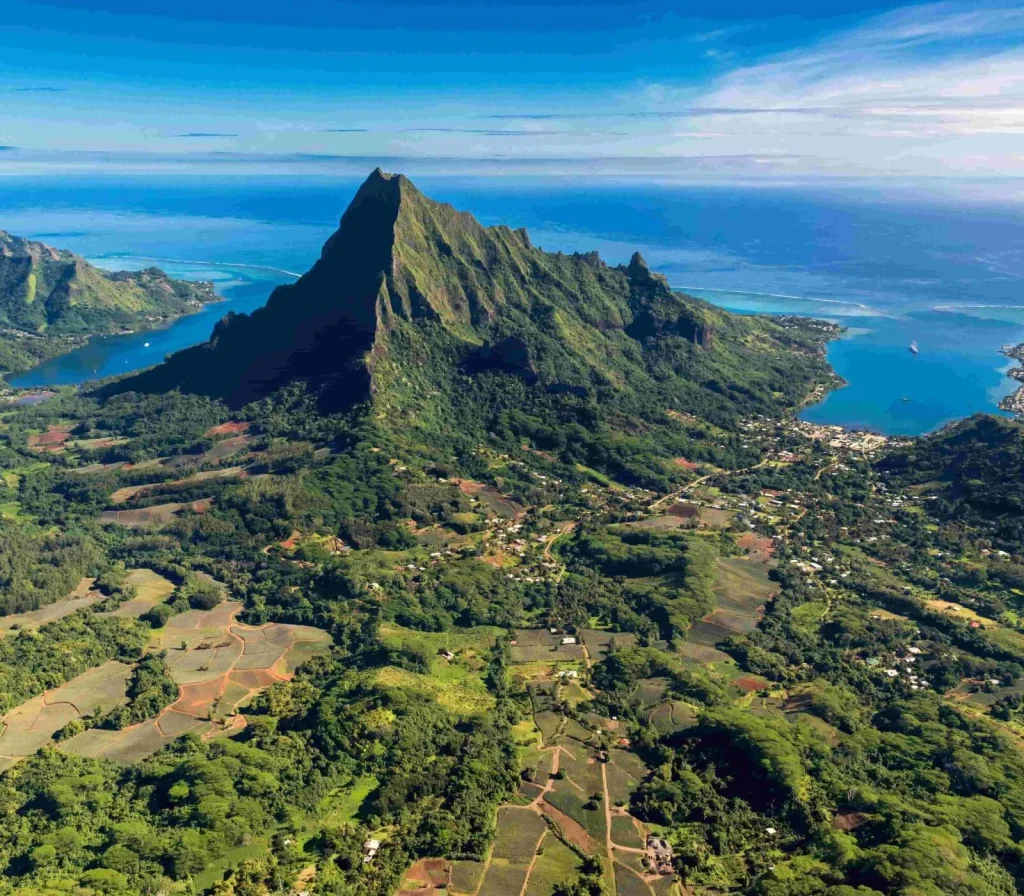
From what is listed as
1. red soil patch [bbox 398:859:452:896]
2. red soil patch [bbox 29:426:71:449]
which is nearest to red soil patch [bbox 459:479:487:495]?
red soil patch [bbox 398:859:452:896]

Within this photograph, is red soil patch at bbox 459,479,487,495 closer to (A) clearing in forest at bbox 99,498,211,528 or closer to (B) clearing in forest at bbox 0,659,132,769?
(A) clearing in forest at bbox 99,498,211,528

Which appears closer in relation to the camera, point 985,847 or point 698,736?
point 985,847

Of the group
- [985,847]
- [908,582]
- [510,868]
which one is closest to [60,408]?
[510,868]

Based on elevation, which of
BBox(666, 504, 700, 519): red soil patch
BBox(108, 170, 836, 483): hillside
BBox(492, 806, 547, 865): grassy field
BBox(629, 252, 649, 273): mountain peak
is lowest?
BBox(492, 806, 547, 865): grassy field

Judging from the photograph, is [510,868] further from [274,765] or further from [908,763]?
[908,763]

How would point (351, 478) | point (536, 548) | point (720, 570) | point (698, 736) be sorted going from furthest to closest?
point (351, 478) → point (536, 548) → point (720, 570) → point (698, 736)

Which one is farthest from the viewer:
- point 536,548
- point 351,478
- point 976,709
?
point 351,478
